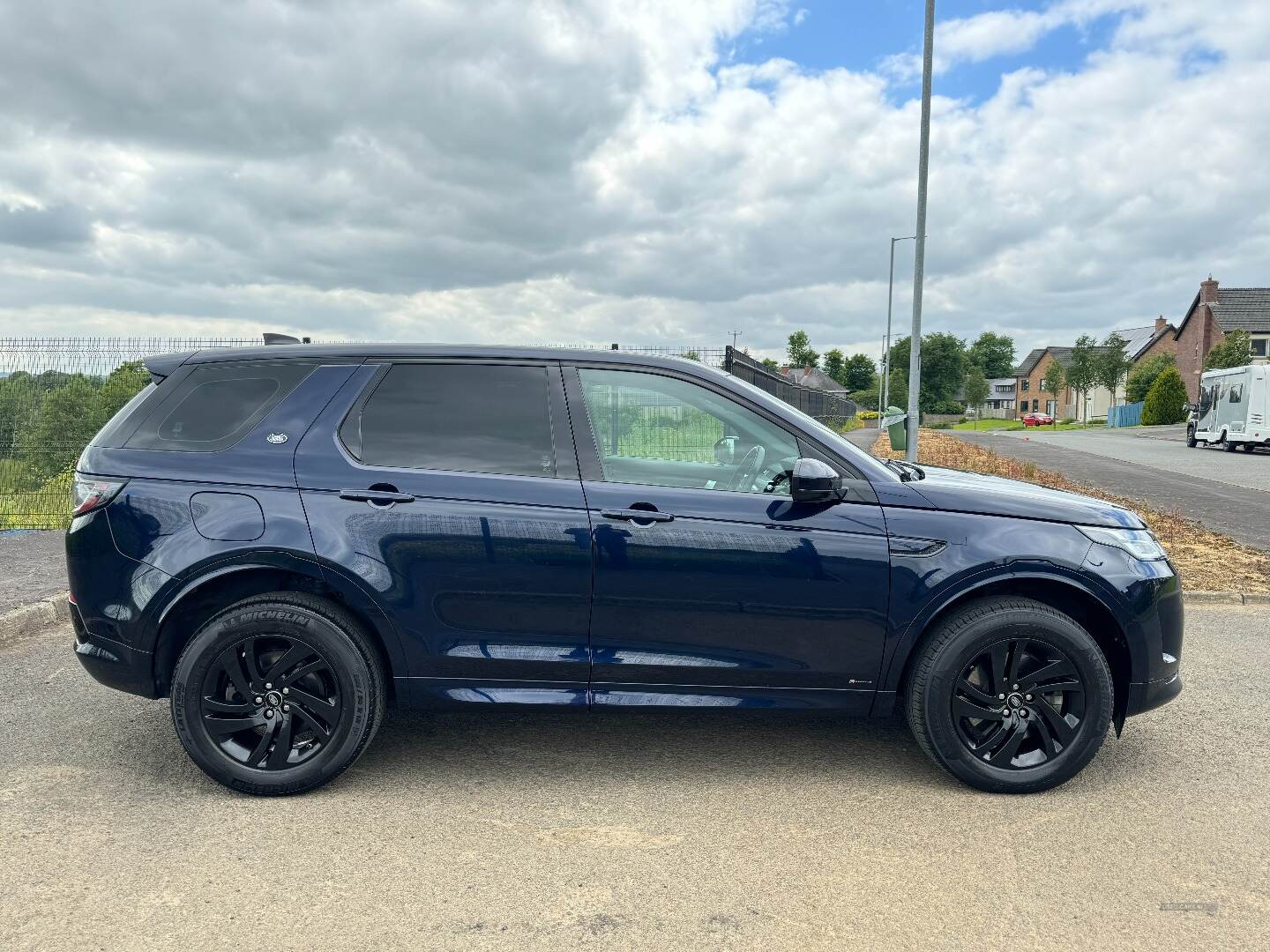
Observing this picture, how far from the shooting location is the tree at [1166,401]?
2276 inches

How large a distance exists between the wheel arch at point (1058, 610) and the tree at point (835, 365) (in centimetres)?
16229

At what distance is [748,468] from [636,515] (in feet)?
1.77

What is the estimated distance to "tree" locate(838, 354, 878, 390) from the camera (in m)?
162

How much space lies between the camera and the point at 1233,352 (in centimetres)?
5638

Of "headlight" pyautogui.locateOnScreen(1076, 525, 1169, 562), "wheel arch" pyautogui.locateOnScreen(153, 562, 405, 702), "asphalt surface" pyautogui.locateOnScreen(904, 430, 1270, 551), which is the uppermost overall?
"headlight" pyautogui.locateOnScreen(1076, 525, 1169, 562)

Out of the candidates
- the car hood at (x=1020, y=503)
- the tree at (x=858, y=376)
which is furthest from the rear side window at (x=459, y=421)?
the tree at (x=858, y=376)

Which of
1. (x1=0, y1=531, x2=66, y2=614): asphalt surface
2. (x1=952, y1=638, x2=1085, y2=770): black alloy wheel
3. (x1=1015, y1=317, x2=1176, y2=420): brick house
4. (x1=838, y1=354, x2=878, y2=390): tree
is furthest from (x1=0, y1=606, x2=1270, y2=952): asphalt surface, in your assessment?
(x1=838, y1=354, x2=878, y2=390): tree

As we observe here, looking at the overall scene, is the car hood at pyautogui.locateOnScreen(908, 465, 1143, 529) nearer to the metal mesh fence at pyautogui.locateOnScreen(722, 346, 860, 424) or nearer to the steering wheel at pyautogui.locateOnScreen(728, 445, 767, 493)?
the steering wheel at pyautogui.locateOnScreen(728, 445, 767, 493)

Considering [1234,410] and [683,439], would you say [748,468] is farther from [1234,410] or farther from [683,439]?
[1234,410]

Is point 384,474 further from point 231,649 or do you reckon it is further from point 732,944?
point 732,944

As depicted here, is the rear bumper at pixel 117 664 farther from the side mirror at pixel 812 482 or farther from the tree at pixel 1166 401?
the tree at pixel 1166 401

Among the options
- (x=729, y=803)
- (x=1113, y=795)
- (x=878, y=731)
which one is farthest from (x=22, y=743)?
(x=1113, y=795)

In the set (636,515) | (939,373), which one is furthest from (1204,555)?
(939,373)

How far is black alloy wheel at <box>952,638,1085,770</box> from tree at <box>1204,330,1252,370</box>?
6178 centimetres
